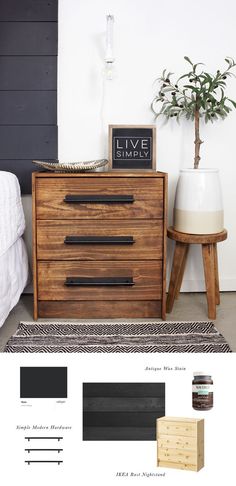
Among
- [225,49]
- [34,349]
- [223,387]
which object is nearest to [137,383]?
[223,387]

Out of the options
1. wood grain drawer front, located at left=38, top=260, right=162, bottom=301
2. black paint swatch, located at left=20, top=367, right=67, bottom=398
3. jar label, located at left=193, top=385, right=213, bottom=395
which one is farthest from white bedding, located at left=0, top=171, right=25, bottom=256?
→ jar label, located at left=193, top=385, right=213, bottom=395

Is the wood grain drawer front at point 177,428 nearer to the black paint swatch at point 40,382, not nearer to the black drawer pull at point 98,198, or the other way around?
the black paint swatch at point 40,382

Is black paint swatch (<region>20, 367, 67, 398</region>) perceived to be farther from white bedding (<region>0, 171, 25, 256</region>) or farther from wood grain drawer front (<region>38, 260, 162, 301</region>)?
wood grain drawer front (<region>38, 260, 162, 301</region>)

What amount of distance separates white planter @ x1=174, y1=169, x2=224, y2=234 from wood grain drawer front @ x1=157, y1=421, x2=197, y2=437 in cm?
177

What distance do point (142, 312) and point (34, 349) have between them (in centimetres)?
60

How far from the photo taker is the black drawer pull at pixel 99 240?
2.61m

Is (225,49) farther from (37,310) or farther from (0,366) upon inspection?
(0,366)

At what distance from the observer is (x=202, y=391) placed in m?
0.95

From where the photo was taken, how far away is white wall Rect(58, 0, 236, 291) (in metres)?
2.96

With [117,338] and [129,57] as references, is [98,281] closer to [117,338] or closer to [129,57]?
[117,338]

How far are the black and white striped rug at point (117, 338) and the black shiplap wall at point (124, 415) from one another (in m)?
1.22

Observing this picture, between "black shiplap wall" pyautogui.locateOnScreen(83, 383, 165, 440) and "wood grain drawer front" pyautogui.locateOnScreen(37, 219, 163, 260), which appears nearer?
"black shiplap wall" pyautogui.locateOnScreen(83, 383, 165, 440)

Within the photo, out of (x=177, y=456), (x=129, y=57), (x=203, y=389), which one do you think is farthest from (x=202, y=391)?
(x=129, y=57)

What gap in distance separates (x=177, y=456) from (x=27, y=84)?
7.85 feet
